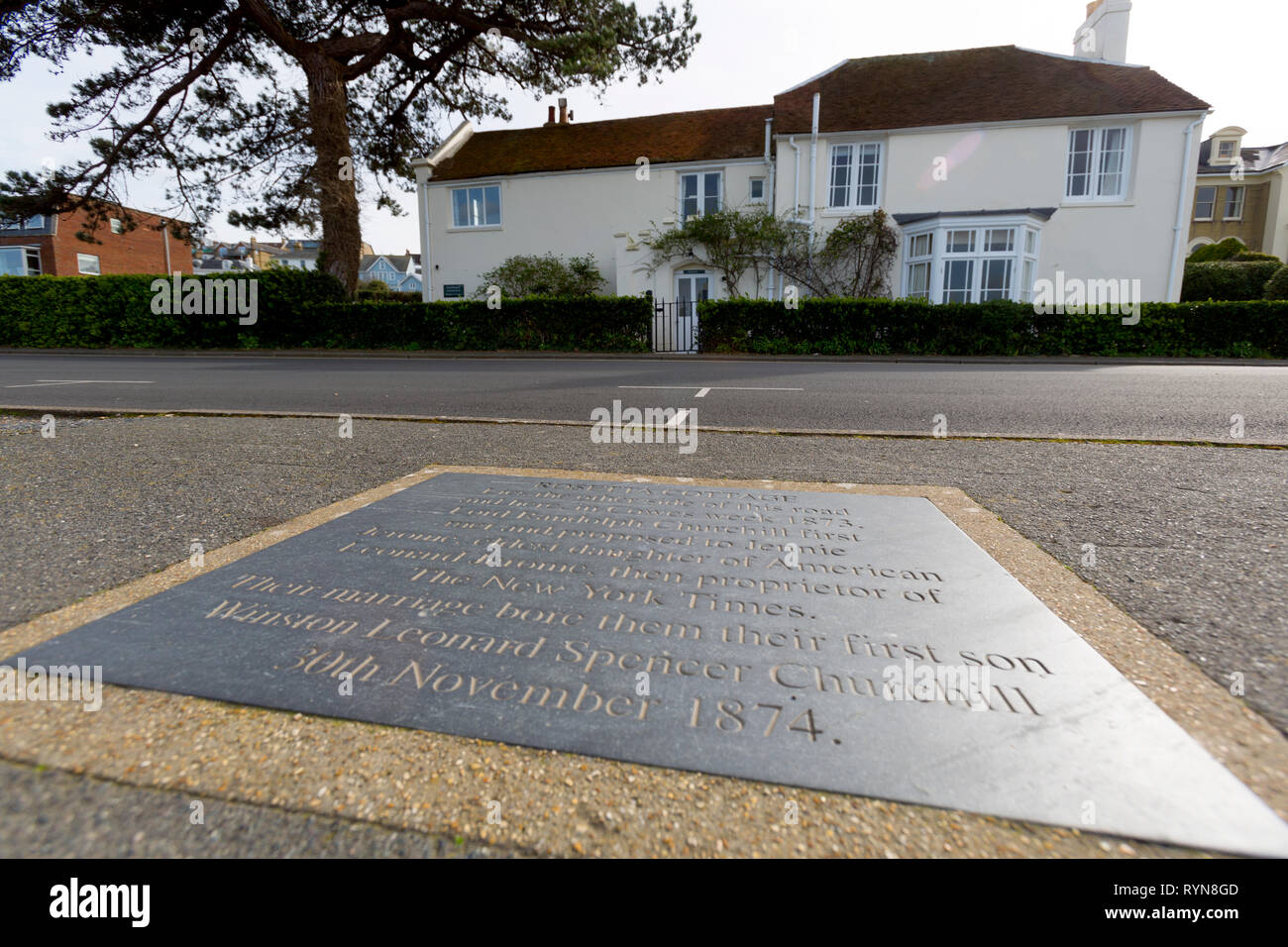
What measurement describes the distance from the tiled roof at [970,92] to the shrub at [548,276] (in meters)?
8.19

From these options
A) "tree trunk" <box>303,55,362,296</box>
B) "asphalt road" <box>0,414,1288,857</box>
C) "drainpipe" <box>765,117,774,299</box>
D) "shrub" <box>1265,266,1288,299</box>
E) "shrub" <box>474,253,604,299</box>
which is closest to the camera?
"asphalt road" <box>0,414,1288,857</box>

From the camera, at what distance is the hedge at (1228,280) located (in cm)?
2775

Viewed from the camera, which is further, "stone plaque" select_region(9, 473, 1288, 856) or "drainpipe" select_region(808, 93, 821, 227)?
"drainpipe" select_region(808, 93, 821, 227)

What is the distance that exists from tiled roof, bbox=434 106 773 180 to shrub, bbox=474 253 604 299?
3661mm

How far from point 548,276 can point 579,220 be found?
2.77 metres

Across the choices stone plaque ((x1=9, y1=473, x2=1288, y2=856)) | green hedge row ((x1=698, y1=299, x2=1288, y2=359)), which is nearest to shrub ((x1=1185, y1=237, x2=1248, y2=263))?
green hedge row ((x1=698, y1=299, x2=1288, y2=359))

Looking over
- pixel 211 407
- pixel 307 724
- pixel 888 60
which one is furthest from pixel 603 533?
pixel 888 60

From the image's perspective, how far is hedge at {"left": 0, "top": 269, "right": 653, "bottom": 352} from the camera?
19312 millimetres

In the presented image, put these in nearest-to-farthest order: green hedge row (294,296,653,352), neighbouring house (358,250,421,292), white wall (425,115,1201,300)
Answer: green hedge row (294,296,653,352), white wall (425,115,1201,300), neighbouring house (358,250,421,292)

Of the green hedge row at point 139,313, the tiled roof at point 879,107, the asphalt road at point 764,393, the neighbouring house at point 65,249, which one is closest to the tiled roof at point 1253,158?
the tiled roof at point 879,107

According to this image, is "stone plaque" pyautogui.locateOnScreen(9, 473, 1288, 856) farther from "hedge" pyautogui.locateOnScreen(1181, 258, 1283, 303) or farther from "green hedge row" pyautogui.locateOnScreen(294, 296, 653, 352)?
"hedge" pyautogui.locateOnScreen(1181, 258, 1283, 303)

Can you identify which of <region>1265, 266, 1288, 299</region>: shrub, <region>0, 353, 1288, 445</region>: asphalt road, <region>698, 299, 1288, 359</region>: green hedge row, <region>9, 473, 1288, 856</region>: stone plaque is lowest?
<region>9, 473, 1288, 856</region>: stone plaque

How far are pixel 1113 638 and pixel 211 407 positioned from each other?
9567 mm
